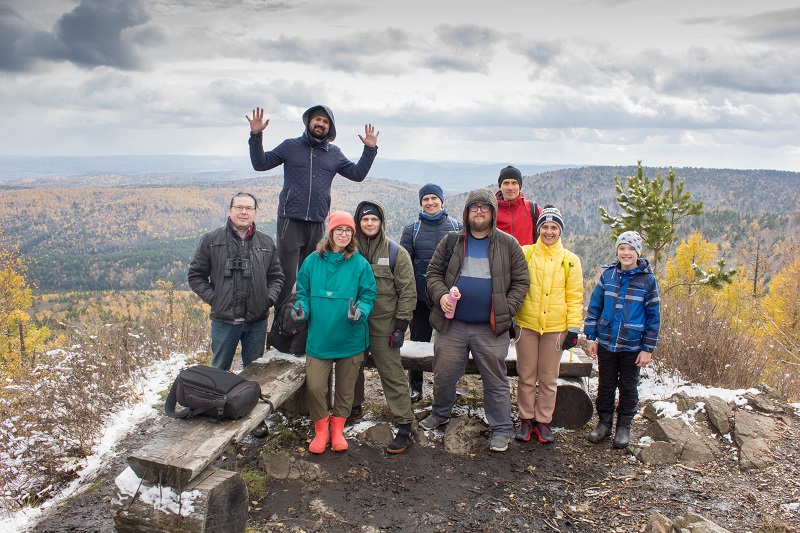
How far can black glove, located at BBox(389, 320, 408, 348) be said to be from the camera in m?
3.92

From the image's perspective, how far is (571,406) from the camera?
14.9ft

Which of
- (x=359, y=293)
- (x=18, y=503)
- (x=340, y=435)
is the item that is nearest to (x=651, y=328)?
(x=359, y=293)

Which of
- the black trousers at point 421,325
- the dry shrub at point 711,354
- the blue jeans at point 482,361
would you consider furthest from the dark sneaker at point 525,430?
the dry shrub at point 711,354

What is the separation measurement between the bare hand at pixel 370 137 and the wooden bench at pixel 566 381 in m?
2.09

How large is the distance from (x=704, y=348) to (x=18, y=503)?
267 inches

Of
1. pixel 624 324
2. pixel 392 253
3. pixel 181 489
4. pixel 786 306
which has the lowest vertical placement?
pixel 786 306

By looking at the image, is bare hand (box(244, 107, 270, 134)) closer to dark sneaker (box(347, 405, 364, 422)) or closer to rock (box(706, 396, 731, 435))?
dark sneaker (box(347, 405, 364, 422))

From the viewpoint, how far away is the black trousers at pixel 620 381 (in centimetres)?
404

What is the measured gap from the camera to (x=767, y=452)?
3914 mm

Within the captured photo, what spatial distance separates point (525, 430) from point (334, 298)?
6.93 ft

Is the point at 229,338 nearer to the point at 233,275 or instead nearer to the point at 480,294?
the point at 233,275

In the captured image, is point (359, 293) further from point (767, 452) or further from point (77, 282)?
point (77, 282)

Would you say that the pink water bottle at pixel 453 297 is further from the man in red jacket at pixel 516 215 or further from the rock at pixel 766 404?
the rock at pixel 766 404

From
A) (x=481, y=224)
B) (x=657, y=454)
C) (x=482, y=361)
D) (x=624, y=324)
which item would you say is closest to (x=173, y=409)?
(x=482, y=361)
